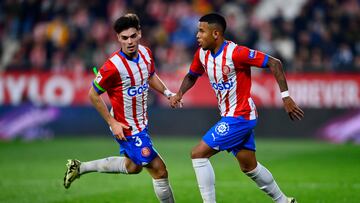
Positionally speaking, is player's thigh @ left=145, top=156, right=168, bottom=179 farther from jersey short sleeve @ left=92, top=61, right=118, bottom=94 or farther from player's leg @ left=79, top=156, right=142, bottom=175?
jersey short sleeve @ left=92, top=61, right=118, bottom=94

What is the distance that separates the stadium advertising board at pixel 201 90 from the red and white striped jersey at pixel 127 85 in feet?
31.7

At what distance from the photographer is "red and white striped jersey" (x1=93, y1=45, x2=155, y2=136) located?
8.31 metres

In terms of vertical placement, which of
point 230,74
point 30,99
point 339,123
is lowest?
point 339,123

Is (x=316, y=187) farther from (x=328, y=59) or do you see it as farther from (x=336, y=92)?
(x=328, y=59)

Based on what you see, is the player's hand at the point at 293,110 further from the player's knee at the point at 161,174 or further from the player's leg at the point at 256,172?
the player's knee at the point at 161,174

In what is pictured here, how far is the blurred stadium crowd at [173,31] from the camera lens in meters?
19.0

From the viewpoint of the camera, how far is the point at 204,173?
817cm

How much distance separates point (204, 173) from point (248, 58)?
1.35 m

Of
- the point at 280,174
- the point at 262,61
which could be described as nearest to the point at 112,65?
the point at 262,61

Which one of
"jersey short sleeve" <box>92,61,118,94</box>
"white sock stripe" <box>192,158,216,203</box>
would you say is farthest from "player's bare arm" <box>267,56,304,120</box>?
"jersey short sleeve" <box>92,61,118,94</box>

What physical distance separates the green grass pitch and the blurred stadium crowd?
89.5 inches

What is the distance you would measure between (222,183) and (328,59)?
8.25 m

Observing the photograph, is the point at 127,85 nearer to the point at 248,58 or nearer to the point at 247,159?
the point at 248,58

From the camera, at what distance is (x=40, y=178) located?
39.9ft
